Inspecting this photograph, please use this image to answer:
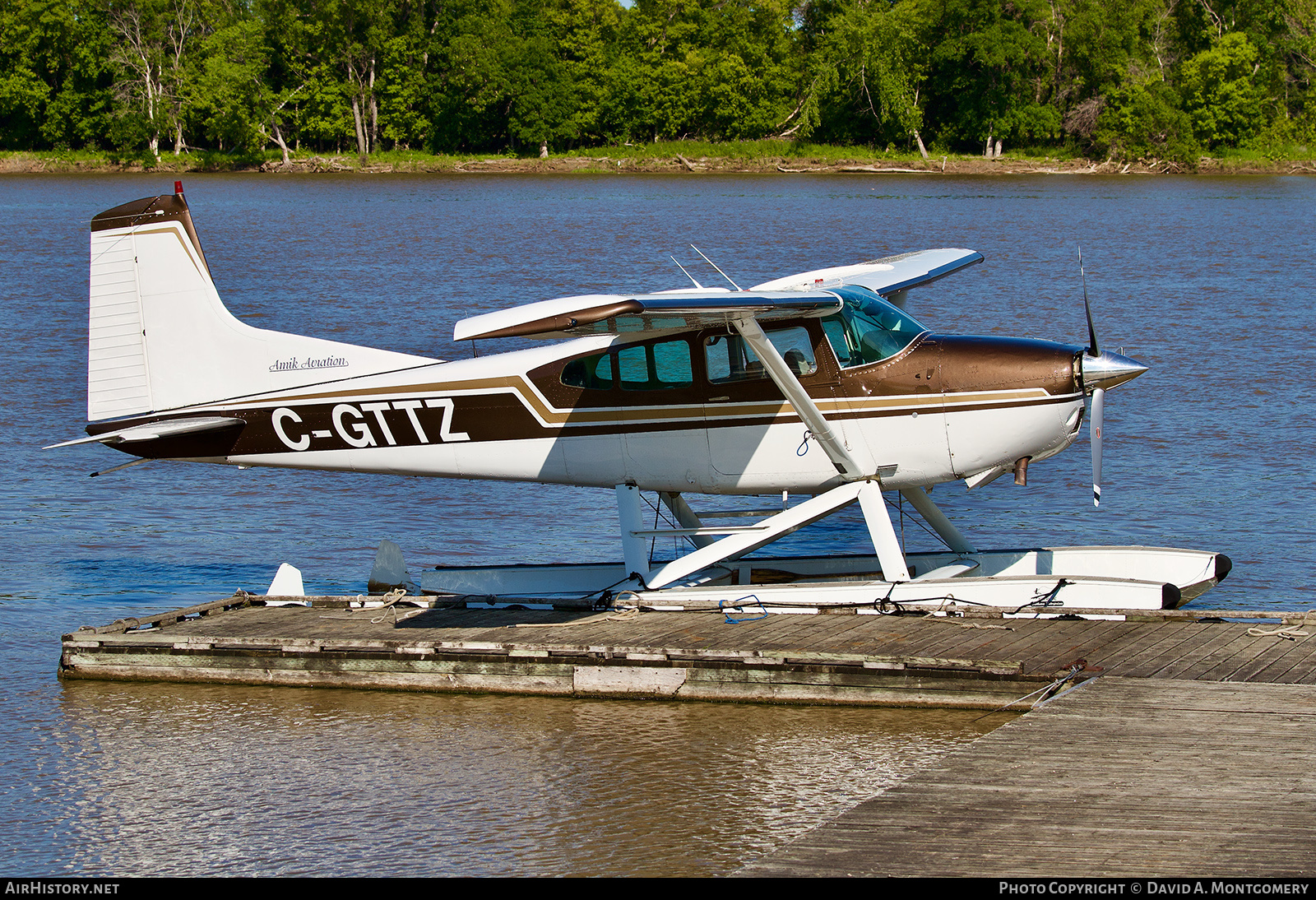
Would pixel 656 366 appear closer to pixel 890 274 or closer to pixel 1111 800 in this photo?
pixel 890 274

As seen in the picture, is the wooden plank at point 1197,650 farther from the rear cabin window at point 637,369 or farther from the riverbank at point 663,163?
the riverbank at point 663,163

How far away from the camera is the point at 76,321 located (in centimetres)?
2802

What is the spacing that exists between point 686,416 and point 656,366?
41 centimetres

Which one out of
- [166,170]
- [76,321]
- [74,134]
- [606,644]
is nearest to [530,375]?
[606,644]

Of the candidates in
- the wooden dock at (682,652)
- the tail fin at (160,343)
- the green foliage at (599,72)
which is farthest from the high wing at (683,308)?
the green foliage at (599,72)

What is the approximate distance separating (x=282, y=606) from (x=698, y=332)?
3.81 meters

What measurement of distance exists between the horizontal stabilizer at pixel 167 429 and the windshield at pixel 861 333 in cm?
434

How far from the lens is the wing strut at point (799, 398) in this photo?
9250mm

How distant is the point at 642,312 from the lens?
822 cm

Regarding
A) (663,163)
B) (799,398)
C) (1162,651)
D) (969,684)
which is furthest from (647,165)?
(969,684)

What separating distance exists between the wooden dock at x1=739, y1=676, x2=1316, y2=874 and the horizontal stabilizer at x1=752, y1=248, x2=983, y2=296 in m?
4.14

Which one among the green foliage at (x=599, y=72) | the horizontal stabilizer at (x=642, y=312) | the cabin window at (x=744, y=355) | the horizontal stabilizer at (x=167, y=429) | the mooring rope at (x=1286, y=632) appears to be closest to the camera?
the horizontal stabilizer at (x=642, y=312)

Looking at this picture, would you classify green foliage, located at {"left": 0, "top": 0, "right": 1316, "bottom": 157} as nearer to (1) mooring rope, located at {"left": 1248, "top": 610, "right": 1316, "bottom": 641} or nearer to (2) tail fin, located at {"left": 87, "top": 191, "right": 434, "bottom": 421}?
(1) mooring rope, located at {"left": 1248, "top": 610, "right": 1316, "bottom": 641}

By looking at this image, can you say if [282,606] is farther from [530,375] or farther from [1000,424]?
[1000,424]
